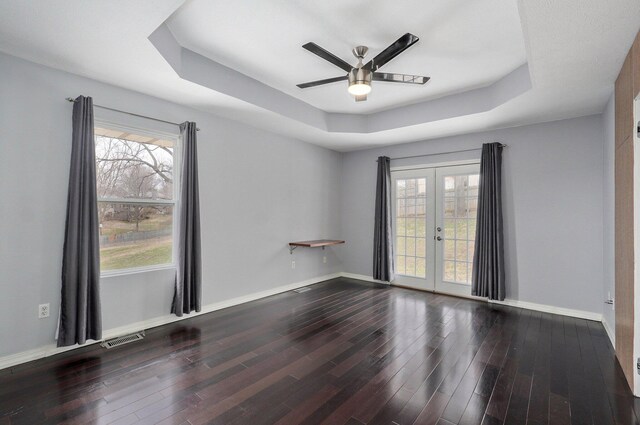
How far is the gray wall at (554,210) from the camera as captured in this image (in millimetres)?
3754

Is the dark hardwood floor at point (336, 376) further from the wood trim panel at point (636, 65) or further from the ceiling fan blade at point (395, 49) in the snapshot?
the ceiling fan blade at point (395, 49)

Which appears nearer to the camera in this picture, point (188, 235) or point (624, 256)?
point (624, 256)

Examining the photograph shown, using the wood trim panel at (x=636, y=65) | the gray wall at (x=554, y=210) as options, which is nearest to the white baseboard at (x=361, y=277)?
the gray wall at (x=554, y=210)

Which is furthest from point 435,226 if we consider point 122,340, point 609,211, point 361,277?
point 122,340

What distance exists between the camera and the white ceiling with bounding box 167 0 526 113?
2.31m

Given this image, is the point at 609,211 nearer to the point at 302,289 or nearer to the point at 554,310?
the point at 554,310

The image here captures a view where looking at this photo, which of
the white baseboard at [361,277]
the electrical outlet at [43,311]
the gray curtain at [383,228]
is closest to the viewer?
the electrical outlet at [43,311]

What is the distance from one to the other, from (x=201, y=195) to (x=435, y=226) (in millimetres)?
3663

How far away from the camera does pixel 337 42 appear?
279 centimetres

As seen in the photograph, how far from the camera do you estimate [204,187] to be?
12.7 ft

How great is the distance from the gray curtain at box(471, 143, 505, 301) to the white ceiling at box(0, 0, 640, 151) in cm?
75

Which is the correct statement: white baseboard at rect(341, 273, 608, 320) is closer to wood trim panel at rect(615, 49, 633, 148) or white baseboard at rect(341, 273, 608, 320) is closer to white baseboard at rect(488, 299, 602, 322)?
white baseboard at rect(488, 299, 602, 322)

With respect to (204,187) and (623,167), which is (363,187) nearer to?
(204,187)

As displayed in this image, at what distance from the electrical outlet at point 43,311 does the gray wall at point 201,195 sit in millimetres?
41
